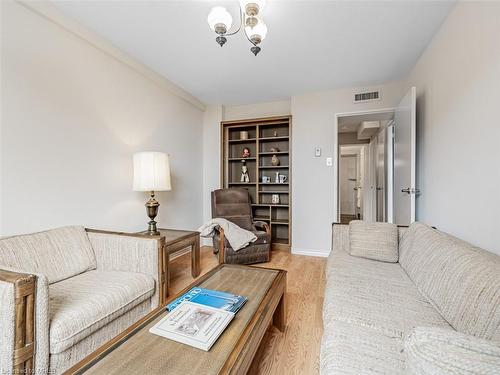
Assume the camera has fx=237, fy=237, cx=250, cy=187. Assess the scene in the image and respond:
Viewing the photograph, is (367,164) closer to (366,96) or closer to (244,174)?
(366,96)

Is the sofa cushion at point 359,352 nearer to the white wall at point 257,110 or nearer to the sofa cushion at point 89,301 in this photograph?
the sofa cushion at point 89,301

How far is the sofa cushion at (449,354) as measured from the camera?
1.58ft

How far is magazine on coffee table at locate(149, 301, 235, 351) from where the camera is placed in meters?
0.93

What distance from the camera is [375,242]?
1886 millimetres

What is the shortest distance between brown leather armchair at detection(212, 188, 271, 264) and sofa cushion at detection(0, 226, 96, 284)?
1.37 meters

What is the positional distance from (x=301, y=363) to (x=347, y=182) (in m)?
6.54

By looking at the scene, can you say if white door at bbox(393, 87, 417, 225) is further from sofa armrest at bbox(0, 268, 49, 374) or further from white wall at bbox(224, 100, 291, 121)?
sofa armrest at bbox(0, 268, 49, 374)

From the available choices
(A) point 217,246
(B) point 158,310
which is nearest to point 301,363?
(B) point 158,310

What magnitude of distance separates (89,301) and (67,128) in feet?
4.61

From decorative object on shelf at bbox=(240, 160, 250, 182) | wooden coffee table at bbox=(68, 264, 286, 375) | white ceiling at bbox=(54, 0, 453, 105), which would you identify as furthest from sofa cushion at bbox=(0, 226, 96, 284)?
decorative object on shelf at bbox=(240, 160, 250, 182)

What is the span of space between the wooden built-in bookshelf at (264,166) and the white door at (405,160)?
4.83 ft

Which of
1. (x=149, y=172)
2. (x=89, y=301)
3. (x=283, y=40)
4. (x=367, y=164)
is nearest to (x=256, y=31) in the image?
(x=283, y=40)

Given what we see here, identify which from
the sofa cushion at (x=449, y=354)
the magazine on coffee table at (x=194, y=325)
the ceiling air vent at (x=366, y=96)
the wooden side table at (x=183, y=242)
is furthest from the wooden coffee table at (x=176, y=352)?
the ceiling air vent at (x=366, y=96)

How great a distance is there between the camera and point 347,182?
7.20m
